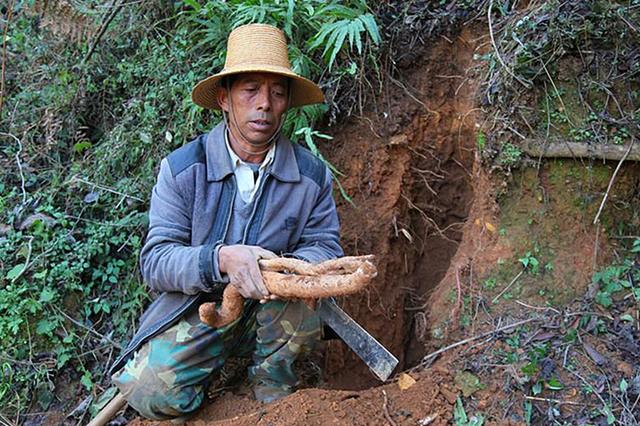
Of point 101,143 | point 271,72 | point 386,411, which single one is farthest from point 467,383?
point 101,143

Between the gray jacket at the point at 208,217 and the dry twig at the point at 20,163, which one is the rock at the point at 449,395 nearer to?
the gray jacket at the point at 208,217

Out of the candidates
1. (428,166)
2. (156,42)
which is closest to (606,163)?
(428,166)

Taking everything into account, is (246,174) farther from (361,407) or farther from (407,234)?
(407,234)

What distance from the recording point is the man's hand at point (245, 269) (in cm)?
266

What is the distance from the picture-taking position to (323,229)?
10.7 feet

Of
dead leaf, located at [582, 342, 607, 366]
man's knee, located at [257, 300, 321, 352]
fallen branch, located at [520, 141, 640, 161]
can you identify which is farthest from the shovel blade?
fallen branch, located at [520, 141, 640, 161]

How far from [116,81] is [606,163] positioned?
352cm

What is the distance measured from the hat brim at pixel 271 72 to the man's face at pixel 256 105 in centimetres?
7

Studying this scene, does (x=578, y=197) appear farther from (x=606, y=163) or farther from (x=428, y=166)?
(x=428, y=166)

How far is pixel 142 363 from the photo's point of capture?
3092mm

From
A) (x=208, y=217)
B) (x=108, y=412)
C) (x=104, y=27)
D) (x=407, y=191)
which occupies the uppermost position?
(x=104, y=27)

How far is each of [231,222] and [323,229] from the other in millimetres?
483

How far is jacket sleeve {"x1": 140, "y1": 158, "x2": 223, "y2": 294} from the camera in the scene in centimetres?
281

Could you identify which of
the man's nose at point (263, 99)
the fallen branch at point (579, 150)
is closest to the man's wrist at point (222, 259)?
the man's nose at point (263, 99)
